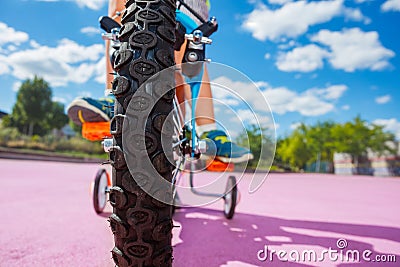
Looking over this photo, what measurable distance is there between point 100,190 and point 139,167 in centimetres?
129

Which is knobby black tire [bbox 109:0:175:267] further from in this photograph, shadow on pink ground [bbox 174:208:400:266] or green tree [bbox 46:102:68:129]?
green tree [bbox 46:102:68:129]

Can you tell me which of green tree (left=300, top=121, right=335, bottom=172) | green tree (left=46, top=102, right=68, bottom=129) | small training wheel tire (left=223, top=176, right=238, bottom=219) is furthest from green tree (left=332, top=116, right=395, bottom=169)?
small training wheel tire (left=223, top=176, right=238, bottom=219)

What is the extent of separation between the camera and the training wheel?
1.68 meters

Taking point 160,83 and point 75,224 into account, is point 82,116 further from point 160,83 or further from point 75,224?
point 160,83

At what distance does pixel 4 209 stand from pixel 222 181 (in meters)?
1.40

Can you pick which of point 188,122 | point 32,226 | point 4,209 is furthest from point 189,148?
point 4,209

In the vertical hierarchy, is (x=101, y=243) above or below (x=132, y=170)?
below

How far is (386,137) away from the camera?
20484mm

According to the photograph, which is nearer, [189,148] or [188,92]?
[189,148]

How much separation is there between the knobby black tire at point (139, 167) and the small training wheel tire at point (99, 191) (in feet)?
3.63

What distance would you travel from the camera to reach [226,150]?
1416 millimetres

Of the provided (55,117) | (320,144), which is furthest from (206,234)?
(320,144)

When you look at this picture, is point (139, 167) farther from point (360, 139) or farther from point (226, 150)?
point (360, 139)

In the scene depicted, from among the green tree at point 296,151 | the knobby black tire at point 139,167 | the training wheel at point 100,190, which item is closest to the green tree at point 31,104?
the green tree at point 296,151
